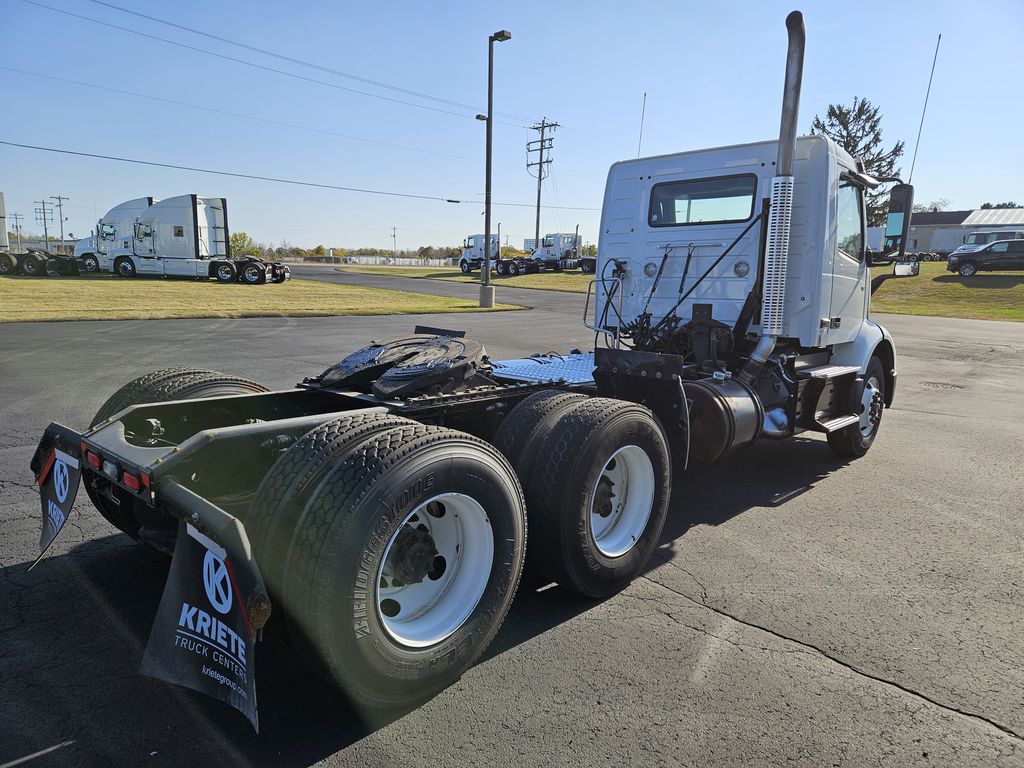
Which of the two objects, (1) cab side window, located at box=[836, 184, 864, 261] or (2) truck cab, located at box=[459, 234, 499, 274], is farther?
(2) truck cab, located at box=[459, 234, 499, 274]

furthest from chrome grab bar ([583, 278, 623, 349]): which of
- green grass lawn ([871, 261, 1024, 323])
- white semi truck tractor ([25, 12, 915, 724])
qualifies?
green grass lawn ([871, 261, 1024, 323])

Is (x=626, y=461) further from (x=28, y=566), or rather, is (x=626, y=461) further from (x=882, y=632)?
(x=28, y=566)

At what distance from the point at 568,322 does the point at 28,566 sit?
16.9 meters

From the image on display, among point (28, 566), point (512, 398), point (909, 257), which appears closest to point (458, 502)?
point (512, 398)

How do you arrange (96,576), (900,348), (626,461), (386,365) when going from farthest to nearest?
(900,348), (386,365), (626,461), (96,576)

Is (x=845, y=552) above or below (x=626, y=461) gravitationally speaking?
below

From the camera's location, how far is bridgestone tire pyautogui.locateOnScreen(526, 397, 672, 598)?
10.8 feet

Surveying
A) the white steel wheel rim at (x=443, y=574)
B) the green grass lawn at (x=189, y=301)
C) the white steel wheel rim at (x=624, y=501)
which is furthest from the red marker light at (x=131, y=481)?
the green grass lawn at (x=189, y=301)

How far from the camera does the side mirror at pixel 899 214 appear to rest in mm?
6059

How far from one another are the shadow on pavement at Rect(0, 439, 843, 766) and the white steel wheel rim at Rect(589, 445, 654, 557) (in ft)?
1.23

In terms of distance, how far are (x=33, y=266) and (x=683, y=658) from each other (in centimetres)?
3863

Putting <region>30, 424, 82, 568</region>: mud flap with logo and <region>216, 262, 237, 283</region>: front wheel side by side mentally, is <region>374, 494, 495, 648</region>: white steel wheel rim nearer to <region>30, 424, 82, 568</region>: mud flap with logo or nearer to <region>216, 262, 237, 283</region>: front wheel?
<region>30, 424, 82, 568</region>: mud flap with logo

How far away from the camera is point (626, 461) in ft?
12.4

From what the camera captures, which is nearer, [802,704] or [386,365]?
[802,704]
